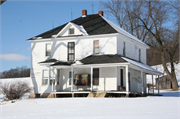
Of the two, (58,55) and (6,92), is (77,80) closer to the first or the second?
(58,55)

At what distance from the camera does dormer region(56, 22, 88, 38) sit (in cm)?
2231

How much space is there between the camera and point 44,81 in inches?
888

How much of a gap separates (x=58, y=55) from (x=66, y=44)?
54.4 inches

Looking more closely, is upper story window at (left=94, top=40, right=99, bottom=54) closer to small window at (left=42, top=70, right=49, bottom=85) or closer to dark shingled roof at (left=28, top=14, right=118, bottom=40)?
dark shingled roof at (left=28, top=14, right=118, bottom=40)

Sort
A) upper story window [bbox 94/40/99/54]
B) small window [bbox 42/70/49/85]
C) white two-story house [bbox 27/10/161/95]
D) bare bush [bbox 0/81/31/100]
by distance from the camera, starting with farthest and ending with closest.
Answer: small window [bbox 42/70/49/85] < upper story window [bbox 94/40/99/54] < white two-story house [bbox 27/10/161/95] < bare bush [bbox 0/81/31/100]

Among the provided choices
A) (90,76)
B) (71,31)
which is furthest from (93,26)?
(90,76)

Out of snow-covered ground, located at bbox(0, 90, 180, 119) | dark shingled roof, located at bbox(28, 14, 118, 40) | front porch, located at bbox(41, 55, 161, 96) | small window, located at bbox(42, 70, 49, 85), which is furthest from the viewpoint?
small window, located at bbox(42, 70, 49, 85)

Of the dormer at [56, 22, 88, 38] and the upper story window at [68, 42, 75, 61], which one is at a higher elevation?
the dormer at [56, 22, 88, 38]

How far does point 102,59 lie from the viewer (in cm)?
1978

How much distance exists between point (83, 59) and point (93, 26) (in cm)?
436

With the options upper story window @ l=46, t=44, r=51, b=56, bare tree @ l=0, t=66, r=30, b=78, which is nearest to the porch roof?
upper story window @ l=46, t=44, r=51, b=56

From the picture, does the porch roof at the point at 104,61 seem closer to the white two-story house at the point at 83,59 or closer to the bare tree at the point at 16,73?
the white two-story house at the point at 83,59

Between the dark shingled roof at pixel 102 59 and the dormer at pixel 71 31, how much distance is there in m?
2.76

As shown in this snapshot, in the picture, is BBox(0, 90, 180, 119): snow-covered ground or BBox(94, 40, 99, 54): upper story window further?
BBox(94, 40, 99, 54): upper story window
